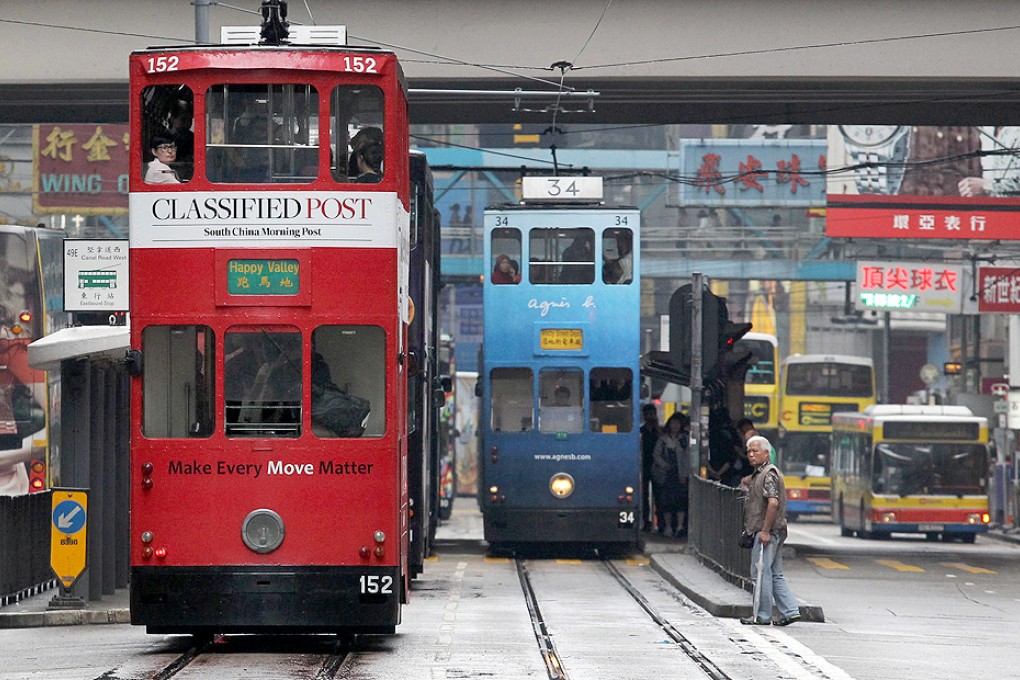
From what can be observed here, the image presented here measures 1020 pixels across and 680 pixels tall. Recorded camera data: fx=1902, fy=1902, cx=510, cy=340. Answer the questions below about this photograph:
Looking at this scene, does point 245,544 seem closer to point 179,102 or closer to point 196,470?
point 196,470

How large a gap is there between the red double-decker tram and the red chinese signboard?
3097 centimetres

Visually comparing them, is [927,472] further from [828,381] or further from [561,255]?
[561,255]

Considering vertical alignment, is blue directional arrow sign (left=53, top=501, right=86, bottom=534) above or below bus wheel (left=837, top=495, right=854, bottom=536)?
above

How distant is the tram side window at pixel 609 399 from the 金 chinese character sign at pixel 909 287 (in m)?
27.7

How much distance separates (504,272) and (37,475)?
7249 millimetres

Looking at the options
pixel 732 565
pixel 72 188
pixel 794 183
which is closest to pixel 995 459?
pixel 794 183

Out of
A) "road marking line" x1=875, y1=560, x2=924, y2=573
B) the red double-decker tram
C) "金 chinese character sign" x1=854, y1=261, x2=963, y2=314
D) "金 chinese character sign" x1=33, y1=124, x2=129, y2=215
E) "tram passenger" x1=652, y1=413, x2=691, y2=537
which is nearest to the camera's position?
the red double-decker tram

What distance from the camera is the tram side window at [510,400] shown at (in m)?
24.7

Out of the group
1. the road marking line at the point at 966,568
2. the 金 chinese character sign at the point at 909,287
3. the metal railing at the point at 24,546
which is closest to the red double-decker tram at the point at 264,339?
the metal railing at the point at 24,546

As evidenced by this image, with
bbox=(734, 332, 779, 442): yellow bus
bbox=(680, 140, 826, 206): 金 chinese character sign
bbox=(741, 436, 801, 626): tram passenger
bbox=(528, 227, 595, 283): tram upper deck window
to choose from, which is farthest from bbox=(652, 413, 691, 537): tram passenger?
bbox=(680, 140, 826, 206): 金 chinese character sign

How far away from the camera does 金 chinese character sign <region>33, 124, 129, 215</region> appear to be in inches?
1670

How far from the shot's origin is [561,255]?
2478 centimetres

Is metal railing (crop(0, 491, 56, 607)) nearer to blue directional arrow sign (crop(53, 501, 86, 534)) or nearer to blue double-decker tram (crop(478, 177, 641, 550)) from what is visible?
blue directional arrow sign (crop(53, 501, 86, 534))

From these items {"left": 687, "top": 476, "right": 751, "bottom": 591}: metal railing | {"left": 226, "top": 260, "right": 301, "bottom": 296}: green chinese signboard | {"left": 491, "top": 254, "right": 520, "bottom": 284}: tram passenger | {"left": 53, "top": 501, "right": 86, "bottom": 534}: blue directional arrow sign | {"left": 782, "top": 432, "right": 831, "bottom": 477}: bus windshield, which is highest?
{"left": 491, "top": 254, "right": 520, "bottom": 284}: tram passenger
